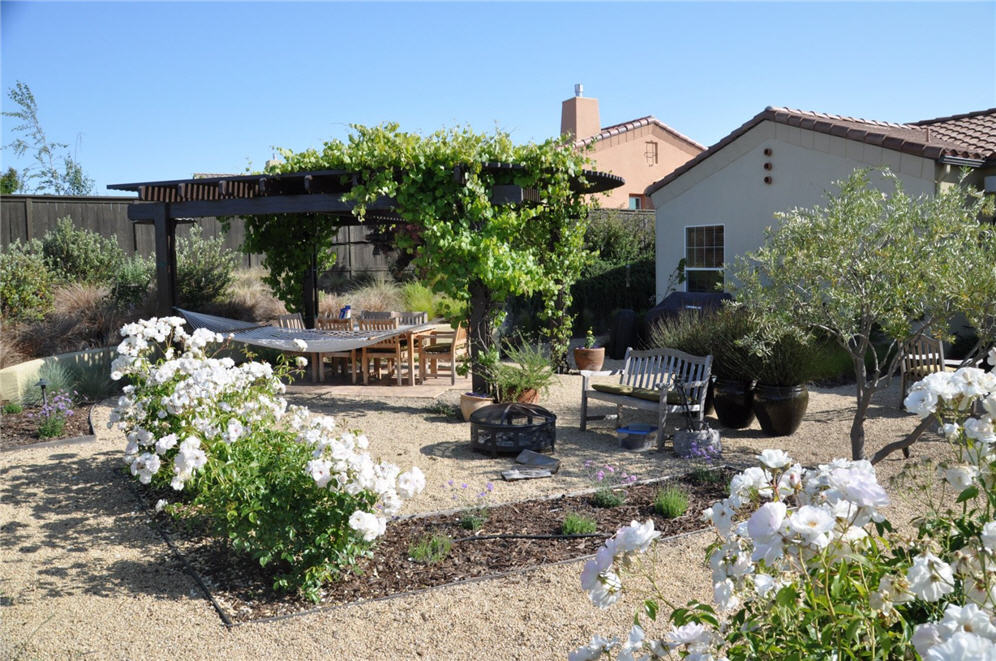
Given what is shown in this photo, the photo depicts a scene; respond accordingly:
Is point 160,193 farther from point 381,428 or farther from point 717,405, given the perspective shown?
point 717,405

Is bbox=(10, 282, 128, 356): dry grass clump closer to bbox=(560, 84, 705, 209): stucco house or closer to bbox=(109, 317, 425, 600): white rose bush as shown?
bbox=(109, 317, 425, 600): white rose bush

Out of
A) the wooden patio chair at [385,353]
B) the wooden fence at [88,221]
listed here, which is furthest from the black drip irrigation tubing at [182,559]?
the wooden fence at [88,221]

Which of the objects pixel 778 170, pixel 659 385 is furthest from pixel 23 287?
pixel 778 170

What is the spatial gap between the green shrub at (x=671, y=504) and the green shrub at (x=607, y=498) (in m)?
0.22

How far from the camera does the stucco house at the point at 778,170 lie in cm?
1086

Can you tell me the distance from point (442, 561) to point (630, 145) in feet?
73.4

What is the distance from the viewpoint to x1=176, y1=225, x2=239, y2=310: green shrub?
1227cm

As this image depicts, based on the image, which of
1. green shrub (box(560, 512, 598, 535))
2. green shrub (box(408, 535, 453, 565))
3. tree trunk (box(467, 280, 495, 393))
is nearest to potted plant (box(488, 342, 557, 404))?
tree trunk (box(467, 280, 495, 393))

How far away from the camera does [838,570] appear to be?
1.88 metres

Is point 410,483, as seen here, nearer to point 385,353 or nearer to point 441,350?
point 385,353

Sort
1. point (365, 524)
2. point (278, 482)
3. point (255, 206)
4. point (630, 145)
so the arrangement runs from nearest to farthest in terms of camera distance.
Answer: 1. point (365, 524)
2. point (278, 482)
3. point (255, 206)
4. point (630, 145)

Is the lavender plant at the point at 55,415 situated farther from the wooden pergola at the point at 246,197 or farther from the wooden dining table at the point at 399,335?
the wooden dining table at the point at 399,335

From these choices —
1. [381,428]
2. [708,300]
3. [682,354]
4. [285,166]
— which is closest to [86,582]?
[381,428]

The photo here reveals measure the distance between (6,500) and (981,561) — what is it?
543 cm
